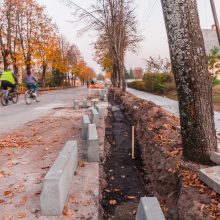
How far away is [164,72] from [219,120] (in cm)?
1678

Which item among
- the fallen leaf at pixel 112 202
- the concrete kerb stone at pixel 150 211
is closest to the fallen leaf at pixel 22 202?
the fallen leaf at pixel 112 202

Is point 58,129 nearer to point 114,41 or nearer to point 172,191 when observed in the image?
point 172,191

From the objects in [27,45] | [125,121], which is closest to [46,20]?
[27,45]

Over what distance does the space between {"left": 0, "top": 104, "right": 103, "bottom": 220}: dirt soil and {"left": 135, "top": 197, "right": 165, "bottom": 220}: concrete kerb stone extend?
0.99 m

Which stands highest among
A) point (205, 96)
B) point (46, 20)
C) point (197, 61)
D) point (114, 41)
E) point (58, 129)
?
point (46, 20)

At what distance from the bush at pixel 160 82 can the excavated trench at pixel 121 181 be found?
1503cm


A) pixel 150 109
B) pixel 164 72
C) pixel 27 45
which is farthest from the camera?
pixel 27 45

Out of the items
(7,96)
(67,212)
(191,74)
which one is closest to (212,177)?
(191,74)

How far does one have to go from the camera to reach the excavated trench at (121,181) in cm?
430

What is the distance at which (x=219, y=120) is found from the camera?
8922 mm

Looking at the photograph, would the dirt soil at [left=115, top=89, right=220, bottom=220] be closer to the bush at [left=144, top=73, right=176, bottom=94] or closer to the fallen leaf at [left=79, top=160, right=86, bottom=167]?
the fallen leaf at [left=79, top=160, right=86, bottom=167]

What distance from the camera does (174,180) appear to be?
444 centimetres

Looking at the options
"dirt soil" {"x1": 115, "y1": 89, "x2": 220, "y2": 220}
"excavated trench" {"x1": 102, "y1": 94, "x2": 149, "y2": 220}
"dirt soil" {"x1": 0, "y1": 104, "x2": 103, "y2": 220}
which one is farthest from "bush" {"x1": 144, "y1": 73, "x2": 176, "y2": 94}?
"dirt soil" {"x1": 0, "y1": 104, "x2": 103, "y2": 220}

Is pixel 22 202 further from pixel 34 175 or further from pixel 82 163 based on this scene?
pixel 82 163
